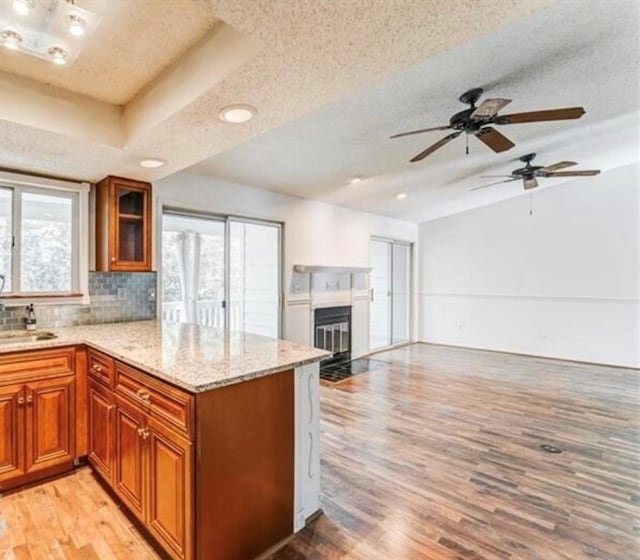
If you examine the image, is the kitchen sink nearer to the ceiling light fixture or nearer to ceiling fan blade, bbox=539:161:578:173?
the ceiling light fixture

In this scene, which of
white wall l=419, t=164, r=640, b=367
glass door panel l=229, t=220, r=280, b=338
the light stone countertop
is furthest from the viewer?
white wall l=419, t=164, r=640, b=367

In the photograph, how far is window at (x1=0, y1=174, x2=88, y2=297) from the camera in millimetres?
2832

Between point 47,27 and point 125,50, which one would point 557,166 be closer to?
point 125,50

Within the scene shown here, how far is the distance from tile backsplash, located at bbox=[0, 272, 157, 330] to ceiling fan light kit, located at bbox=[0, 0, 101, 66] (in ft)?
6.28

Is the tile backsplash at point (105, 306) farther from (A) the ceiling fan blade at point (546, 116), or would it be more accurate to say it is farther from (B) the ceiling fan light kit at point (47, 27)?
(A) the ceiling fan blade at point (546, 116)

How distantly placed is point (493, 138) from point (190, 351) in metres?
2.70

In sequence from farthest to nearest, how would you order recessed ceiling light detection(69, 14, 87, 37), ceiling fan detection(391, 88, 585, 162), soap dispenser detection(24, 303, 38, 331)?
soap dispenser detection(24, 303, 38, 331), ceiling fan detection(391, 88, 585, 162), recessed ceiling light detection(69, 14, 87, 37)

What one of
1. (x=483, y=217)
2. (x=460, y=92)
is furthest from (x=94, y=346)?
(x=483, y=217)

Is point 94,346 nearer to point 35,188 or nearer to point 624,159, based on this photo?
point 35,188

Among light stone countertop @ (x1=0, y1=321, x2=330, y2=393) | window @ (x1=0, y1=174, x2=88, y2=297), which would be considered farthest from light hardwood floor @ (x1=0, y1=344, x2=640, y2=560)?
window @ (x1=0, y1=174, x2=88, y2=297)

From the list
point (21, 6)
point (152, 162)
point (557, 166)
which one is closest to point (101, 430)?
point (152, 162)

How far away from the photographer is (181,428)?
1558 millimetres

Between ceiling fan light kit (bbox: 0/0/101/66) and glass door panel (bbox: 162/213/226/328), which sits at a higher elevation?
ceiling fan light kit (bbox: 0/0/101/66)

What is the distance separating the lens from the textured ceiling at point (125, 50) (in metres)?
1.55
